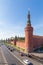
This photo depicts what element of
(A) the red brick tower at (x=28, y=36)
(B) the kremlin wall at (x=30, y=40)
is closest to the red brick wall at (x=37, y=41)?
(B) the kremlin wall at (x=30, y=40)

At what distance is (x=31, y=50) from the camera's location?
64.6 meters

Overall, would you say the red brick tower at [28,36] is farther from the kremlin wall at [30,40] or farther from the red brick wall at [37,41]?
the red brick wall at [37,41]

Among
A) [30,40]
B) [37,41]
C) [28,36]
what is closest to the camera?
[30,40]

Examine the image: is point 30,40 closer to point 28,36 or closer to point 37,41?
point 28,36

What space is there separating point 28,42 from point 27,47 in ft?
7.66

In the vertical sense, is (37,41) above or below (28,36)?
below

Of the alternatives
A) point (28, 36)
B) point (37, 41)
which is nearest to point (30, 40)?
point (28, 36)

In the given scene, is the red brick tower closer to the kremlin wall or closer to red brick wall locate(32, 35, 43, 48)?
the kremlin wall

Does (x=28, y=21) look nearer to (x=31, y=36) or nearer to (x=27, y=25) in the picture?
(x=27, y=25)

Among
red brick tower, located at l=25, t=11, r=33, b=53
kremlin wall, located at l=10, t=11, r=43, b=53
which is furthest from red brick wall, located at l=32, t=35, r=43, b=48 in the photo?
red brick tower, located at l=25, t=11, r=33, b=53

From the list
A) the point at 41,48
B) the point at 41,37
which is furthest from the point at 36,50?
the point at 41,37

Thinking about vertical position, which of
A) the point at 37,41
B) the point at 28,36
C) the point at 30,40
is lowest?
the point at 37,41

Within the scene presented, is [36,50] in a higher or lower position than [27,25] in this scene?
lower

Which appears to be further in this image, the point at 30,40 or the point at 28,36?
the point at 28,36
